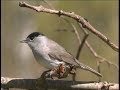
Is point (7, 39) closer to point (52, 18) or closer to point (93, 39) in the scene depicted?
point (52, 18)

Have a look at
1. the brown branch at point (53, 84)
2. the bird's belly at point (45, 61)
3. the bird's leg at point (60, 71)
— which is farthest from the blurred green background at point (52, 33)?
the brown branch at point (53, 84)

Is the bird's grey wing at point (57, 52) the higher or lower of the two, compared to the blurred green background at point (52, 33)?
lower

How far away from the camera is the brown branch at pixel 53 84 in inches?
129

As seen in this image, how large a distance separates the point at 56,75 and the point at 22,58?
328cm

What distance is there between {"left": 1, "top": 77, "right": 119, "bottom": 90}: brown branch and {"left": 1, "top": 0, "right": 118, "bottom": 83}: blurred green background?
6.27ft

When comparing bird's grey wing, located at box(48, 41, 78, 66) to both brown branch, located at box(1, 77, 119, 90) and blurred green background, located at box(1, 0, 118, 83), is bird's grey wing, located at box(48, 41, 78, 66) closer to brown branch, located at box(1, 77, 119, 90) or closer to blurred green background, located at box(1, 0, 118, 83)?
blurred green background, located at box(1, 0, 118, 83)

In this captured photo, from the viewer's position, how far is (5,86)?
346cm

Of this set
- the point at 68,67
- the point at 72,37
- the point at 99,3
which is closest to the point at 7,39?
the point at 72,37

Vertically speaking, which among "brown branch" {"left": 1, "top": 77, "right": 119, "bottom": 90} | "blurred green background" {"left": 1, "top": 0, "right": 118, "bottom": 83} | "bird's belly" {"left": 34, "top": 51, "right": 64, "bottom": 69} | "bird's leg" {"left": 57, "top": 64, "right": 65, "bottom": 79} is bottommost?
"brown branch" {"left": 1, "top": 77, "right": 119, "bottom": 90}

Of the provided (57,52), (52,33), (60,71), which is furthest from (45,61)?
(52,33)

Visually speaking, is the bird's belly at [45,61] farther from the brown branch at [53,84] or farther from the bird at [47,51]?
the brown branch at [53,84]

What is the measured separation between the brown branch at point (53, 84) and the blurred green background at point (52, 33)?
1.91 metres

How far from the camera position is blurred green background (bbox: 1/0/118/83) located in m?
6.00

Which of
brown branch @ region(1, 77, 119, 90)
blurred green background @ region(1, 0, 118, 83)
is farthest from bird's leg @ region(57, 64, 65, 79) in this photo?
blurred green background @ region(1, 0, 118, 83)
